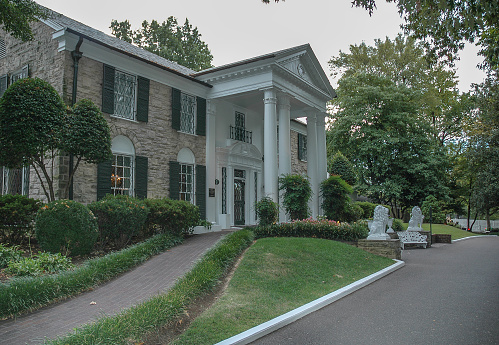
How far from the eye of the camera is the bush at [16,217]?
8.69m


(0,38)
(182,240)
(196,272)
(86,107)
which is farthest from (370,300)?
A: (0,38)

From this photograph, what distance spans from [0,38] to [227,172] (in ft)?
32.0

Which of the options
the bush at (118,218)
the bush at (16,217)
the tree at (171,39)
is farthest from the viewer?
the tree at (171,39)

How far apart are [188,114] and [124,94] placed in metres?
3.09

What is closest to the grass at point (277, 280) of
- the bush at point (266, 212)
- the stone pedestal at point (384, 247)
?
the stone pedestal at point (384, 247)

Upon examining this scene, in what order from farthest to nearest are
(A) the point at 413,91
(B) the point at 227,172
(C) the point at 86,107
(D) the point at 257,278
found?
(A) the point at 413,91 < (B) the point at 227,172 < (C) the point at 86,107 < (D) the point at 257,278

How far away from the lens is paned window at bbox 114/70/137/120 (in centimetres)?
1237

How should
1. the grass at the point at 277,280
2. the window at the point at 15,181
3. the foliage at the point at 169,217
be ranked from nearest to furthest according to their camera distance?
the grass at the point at 277,280 → the foliage at the point at 169,217 → the window at the point at 15,181

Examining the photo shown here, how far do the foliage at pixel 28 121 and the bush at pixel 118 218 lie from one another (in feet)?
6.19

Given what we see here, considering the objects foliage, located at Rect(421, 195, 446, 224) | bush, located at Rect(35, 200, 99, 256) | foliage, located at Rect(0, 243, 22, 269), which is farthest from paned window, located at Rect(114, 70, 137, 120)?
foliage, located at Rect(421, 195, 446, 224)

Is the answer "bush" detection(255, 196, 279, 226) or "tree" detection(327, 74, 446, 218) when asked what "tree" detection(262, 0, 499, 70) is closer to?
"bush" detection(255, 196, 279, 226)

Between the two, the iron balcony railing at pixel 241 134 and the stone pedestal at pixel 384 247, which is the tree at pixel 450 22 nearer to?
the stone pedestal at pixel 384 247

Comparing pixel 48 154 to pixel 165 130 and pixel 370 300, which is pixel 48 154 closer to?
pixel 165 130

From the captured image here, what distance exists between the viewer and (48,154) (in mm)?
10672
